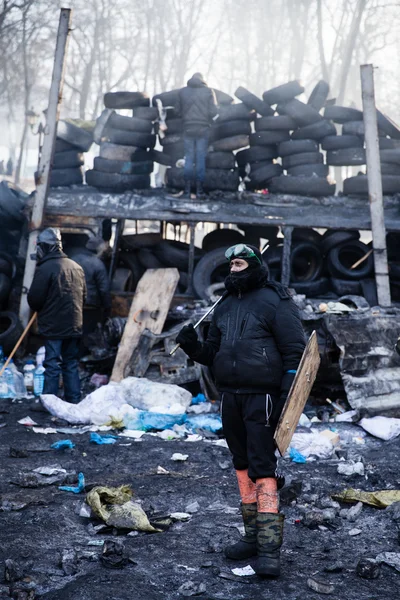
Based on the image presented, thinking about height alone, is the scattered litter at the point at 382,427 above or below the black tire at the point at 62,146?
below

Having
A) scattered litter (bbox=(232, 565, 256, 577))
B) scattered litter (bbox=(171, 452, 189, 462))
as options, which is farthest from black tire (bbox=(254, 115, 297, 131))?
scattered litter (bbox=(232, 565, 256, 577))

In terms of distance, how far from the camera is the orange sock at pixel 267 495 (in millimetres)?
4277

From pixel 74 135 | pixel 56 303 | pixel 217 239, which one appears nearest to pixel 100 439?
pixel 56 303

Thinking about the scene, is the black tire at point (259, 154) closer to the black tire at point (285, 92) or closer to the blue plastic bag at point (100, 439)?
the black tire at point (285, 92)

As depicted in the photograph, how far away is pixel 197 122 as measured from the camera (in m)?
12.4

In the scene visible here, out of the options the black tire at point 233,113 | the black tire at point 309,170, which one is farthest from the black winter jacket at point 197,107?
the black tire at point 309,170

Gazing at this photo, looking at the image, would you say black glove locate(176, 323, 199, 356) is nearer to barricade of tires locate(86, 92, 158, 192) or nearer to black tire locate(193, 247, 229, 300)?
black tire locate(193, 247, 229, 300)

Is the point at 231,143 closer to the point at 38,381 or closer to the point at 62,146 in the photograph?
the point at 62,146

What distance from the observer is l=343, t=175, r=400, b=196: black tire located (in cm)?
1258

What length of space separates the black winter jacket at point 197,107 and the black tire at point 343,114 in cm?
223

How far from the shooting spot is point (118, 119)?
42.8 ft

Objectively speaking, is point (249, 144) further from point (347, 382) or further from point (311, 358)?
point (311, 358)

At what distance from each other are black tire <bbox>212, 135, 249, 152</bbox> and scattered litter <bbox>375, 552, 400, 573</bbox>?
9.31 metres

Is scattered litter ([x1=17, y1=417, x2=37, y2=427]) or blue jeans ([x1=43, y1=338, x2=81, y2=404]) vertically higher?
blue jeans ([x1=43, y1=338, x2=81, y2=404])
